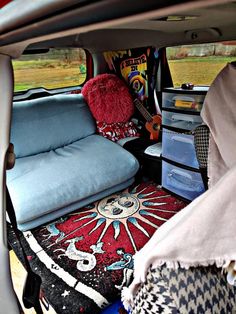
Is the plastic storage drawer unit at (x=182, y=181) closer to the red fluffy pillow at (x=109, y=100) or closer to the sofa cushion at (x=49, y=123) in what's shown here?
the red fluffy pillow at (x=109, y=100)

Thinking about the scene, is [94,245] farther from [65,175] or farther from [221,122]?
[221,122]

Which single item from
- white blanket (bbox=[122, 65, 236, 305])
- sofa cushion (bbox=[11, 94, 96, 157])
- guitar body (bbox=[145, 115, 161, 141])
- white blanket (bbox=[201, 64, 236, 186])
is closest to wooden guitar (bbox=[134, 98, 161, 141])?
guitar body (bbox=[145, 115, 161, 141])

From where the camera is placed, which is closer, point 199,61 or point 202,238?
point 202,238

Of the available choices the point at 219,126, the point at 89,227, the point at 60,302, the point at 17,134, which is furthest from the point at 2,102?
the point at 17,134

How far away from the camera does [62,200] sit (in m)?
1.63

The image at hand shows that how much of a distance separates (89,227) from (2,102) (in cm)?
125

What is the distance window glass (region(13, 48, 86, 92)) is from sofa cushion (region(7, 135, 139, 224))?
1.94ft

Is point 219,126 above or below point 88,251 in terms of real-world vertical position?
above

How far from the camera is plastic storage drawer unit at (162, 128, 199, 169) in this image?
1.71 m

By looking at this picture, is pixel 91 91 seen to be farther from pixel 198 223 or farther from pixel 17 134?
pixel 198 223

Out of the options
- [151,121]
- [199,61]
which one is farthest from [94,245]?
[199,61]

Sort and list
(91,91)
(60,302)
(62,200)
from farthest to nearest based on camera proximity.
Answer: (91,91), (62,200), (60,302)

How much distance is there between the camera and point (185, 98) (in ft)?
5.49

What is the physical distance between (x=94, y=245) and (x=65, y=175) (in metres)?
0.49
